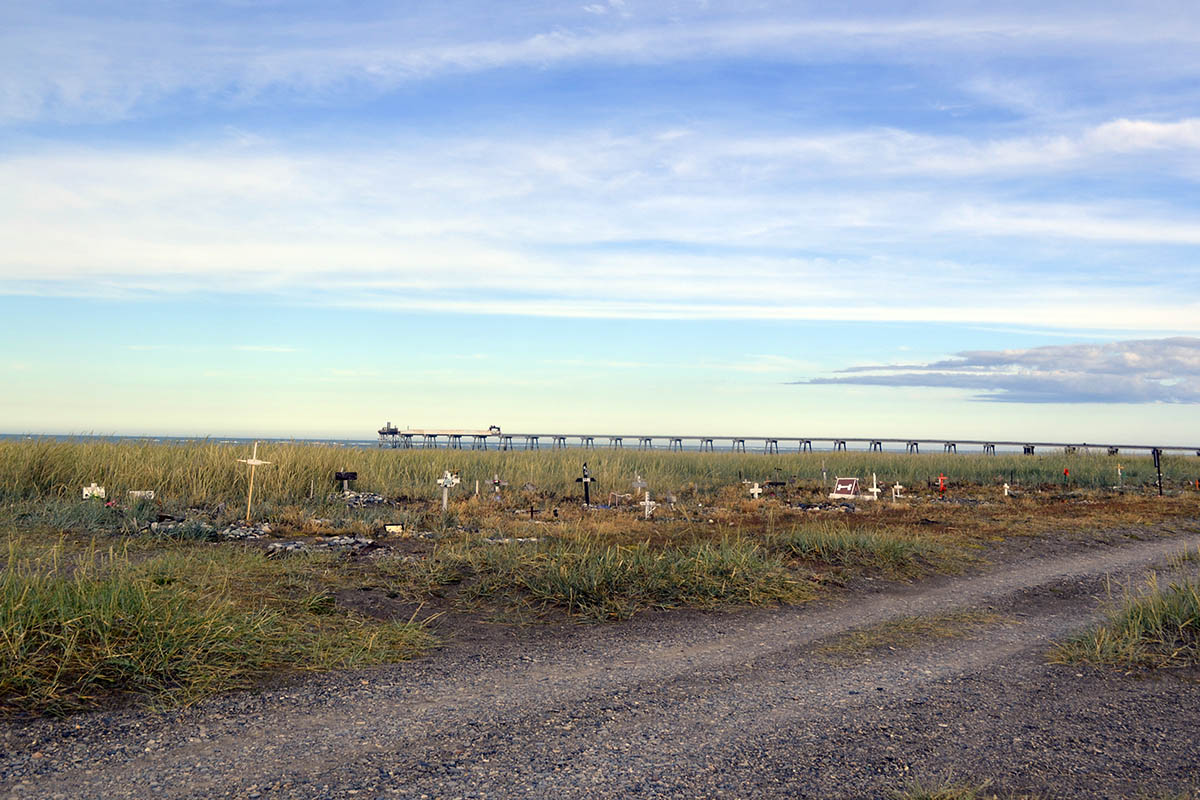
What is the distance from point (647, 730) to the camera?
14.4 feet

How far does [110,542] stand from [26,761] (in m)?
6.94

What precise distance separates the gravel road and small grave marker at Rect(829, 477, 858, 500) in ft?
40.5

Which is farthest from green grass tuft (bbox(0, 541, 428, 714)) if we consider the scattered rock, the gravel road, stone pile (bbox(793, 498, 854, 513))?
stone pile (bbox(793, 498, 854, 513))

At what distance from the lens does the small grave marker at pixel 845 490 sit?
61.3 feet

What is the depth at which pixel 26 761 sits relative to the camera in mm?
3904

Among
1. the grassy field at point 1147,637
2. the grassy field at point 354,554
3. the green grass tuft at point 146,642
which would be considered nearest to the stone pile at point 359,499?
the grassy field at point 354,554

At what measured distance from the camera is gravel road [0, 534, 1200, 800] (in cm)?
374

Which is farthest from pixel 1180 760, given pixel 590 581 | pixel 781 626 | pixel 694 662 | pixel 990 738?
pixel 590 581

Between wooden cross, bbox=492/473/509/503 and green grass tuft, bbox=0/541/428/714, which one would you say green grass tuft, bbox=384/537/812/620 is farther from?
wooden cross, bbox=492/473/509/503

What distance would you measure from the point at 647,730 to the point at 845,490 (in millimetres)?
15565

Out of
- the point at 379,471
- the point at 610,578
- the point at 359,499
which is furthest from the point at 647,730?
the point at 379,471

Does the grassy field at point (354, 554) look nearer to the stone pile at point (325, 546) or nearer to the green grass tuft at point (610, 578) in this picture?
the green grass tuft at point (610, 578)

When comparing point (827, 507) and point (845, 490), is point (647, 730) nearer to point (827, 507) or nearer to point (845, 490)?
point (827, 507)

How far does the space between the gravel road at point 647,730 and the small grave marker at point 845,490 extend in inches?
486
